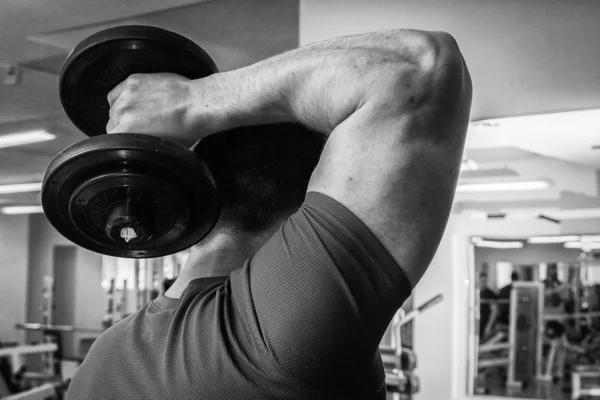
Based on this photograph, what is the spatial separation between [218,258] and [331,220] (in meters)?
0.22

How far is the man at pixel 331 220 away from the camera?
1.72 ft

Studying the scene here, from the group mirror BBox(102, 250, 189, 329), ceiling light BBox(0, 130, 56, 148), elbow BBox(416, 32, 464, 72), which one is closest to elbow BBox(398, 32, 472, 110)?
elbow BBox(416, 32, 464, 72)

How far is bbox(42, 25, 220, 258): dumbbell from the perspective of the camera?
581 mm

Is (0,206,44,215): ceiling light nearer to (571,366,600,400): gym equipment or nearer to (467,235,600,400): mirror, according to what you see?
(467,235,600,400): mirror

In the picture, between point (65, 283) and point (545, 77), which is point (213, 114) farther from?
point (65, 283)

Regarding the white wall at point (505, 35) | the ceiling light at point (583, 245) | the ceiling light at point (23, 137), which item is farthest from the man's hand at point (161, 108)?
the ceiling light at point (583, 245)

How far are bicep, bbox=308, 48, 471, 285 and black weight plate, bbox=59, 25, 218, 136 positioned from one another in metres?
0.23

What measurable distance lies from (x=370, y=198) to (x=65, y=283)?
10937 mm

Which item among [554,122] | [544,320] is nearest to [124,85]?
[554,122]

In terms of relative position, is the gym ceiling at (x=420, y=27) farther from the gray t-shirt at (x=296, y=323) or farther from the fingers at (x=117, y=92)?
the gray t-shirt at (x=296, y=323)

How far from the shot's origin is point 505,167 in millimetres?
6938

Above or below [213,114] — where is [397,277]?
below

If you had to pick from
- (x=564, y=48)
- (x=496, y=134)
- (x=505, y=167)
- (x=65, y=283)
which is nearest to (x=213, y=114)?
(x=564, y=48)

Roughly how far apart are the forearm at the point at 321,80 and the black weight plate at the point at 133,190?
2.3 inches
